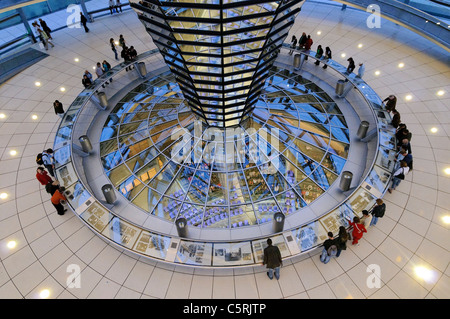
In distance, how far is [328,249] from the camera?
8.97 m

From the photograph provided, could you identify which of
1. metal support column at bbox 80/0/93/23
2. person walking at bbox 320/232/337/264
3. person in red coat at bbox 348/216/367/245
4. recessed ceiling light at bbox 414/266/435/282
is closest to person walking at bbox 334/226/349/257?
person walking at bbox 320/232/337/264

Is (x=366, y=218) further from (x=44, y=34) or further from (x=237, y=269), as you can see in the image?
(x=44, y=34)

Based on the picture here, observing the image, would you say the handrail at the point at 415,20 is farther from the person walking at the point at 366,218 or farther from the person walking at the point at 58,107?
the person walking at the point at 58,107

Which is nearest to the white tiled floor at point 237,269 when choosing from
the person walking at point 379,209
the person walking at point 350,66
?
the person walking at point 379,209

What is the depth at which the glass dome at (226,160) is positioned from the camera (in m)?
11.5

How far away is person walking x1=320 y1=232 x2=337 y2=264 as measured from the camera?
891 cm

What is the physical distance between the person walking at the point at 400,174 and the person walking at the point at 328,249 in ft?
12.8

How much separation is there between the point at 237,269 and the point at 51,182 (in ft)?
25.9

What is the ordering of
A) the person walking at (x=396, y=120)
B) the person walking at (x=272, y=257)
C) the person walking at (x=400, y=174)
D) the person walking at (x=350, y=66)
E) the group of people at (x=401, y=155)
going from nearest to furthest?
1. the person walking at (x=272, y=257)
2. the person walking at (x=400, y=174)
3. the group of people at (x=401, y=155)
4. the person walking at (x=396, y=120)
5. the person walking at (x=350, y=66)

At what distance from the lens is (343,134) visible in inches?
541

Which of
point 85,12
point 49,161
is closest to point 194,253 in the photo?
point 49,161

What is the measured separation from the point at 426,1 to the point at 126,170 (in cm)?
2166

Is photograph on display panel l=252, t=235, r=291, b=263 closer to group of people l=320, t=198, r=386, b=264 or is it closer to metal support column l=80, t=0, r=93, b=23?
group of people l=320, t=198, r=386, b=264
